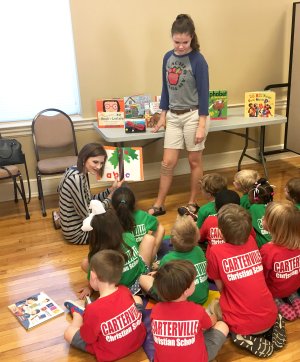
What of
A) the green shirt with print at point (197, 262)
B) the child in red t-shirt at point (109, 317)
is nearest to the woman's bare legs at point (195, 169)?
the green shirt with print at point (197, 262)

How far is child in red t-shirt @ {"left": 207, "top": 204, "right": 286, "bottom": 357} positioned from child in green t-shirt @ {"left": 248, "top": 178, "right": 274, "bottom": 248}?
1.40 ft

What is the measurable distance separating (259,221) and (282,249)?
1.28ft

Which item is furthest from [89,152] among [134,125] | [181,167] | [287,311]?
[181,167]

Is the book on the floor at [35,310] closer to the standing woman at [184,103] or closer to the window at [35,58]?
the standing woman at [184,103]

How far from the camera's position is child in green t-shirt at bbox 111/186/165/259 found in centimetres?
233

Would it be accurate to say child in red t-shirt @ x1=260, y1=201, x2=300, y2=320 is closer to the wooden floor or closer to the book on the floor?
the wooden floor

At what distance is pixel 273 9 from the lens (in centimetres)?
415

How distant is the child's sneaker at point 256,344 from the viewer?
6.10 feet

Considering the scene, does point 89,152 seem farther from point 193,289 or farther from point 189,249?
point 193,289

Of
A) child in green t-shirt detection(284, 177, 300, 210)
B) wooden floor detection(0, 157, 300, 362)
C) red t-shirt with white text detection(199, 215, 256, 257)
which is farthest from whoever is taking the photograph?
child in green t-shirt detection(284, 177, 300, 210)

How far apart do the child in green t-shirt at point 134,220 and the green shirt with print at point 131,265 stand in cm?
11

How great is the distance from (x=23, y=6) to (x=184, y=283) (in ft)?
9.82

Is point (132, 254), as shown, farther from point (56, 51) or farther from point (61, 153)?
point (56, 51)

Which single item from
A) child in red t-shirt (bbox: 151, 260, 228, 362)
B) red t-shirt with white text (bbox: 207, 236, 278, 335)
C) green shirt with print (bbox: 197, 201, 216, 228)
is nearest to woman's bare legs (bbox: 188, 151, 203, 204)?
green shirt with print (bbox: 197, 201, 216, 228)
